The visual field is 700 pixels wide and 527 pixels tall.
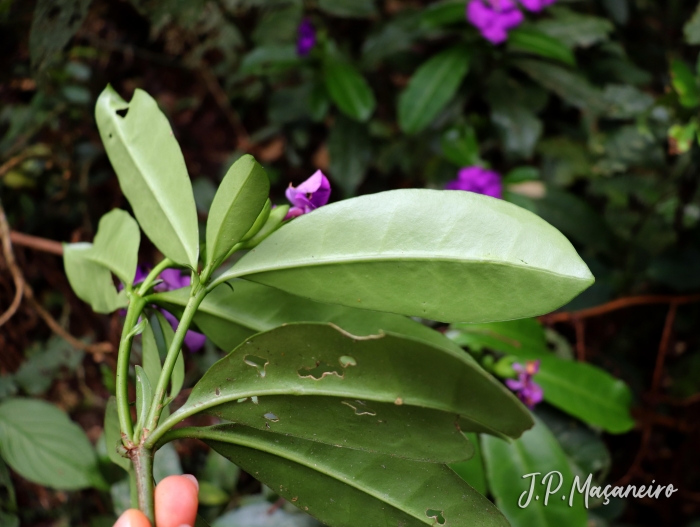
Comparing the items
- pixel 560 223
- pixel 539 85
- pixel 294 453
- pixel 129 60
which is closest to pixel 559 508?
pixel 294 453

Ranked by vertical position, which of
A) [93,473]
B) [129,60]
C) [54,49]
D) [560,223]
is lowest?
[93,473]

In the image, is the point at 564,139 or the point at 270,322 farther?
the point at 564,139

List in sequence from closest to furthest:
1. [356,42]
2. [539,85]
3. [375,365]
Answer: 1. [375,365]
2. [539,85]
3. [356,42]

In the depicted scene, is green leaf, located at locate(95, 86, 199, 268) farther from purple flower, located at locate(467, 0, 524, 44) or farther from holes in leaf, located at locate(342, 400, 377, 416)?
purple flower, located at locate(467, 0, 524, 44)

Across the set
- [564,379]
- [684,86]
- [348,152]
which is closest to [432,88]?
[348,152]

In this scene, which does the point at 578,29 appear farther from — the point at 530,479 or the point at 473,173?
the point at 530,479

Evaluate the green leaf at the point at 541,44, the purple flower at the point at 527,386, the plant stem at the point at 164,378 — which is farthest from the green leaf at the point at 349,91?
the plant stem at the point at 164,378

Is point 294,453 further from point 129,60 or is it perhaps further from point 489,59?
point 129,60
